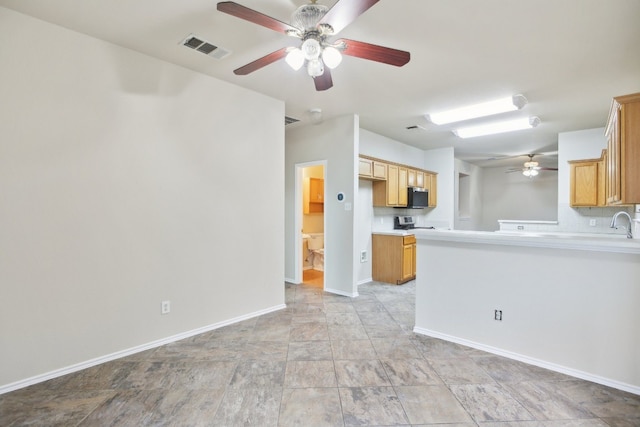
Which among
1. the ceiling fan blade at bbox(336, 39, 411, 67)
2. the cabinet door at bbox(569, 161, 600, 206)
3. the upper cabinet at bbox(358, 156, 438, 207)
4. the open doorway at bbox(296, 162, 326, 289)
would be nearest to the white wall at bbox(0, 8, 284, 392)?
the ceiling fan blade at bbox(336, 39, 411, 67)

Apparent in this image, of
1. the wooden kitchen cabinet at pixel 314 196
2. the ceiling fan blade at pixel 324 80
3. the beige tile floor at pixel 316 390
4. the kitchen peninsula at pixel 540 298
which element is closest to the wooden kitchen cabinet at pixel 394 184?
the wooden kitchen cabinet at pixel 314 196

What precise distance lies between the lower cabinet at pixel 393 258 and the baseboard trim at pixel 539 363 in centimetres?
198

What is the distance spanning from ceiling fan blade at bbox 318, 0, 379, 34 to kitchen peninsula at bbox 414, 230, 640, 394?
6.99 ft

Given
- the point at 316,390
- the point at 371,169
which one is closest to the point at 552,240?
the point at 316,390

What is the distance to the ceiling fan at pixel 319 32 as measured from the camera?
1.66 m

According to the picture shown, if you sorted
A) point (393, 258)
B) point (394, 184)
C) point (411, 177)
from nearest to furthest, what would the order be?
point (393, 258)
point (394, 184)
point (411, 177)

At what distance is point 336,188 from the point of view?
461 centimetres

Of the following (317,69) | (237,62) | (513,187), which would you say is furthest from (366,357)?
(513,187)

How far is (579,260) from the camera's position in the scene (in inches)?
93.1

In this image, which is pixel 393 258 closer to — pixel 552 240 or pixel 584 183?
pixel 552 240

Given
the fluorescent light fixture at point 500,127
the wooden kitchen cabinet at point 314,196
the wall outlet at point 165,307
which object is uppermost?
the fluorescent light fixture at point 500,127

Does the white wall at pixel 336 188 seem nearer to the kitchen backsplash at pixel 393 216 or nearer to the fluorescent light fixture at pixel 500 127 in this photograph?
the kitchen backsplash at pixel 393 216

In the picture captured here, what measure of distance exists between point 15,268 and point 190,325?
4.81 feet

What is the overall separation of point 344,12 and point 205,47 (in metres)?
1.52
